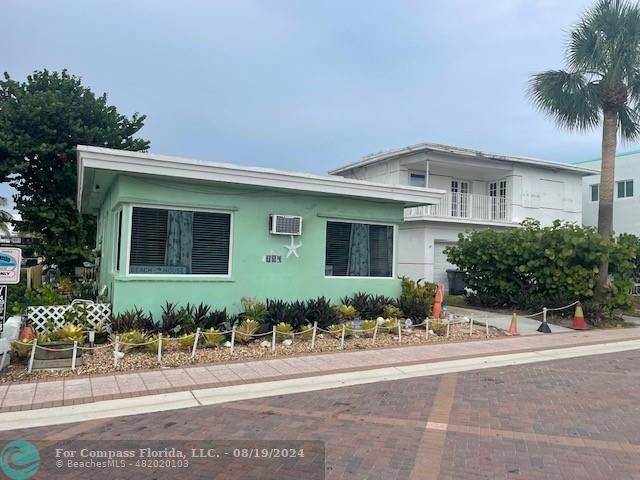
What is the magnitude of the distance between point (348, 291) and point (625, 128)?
34.9 feet

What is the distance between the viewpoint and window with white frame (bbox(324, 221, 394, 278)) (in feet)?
40.7

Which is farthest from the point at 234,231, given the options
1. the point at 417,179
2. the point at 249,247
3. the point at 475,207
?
the point at 475,207

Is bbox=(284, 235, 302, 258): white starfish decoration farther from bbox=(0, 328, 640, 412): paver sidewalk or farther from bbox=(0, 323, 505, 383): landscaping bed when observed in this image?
bbox=(0, 328, 640, 412): paver sidewalk

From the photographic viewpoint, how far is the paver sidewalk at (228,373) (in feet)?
21.6

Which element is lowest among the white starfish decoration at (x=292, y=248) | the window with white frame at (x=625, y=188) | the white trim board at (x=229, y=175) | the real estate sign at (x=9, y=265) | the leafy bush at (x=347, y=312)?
the leafy bush at (x=347, y=312)

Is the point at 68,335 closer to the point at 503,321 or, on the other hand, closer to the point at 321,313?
the point at 321,313

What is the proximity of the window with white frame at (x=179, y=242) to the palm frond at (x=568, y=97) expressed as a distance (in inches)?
418

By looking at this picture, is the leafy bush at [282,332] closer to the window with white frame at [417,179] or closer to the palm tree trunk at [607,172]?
the palm tree trunk at [607,172]

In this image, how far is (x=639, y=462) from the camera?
4629 millimetres

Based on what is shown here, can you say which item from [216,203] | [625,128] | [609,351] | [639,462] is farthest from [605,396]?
[625,128]

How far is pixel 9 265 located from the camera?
336 inches

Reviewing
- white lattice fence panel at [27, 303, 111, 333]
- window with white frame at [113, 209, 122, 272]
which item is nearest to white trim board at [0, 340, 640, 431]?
white lattice fence panel at [27, 303, 111, 333]

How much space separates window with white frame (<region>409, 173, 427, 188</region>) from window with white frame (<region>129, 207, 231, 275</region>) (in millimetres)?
12769

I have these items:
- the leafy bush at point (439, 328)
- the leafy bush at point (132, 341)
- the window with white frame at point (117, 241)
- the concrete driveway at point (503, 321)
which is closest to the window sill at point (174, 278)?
the window with white frame at point (117, 241)
